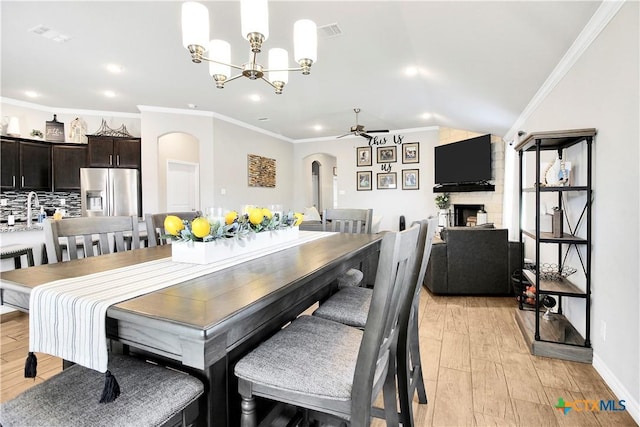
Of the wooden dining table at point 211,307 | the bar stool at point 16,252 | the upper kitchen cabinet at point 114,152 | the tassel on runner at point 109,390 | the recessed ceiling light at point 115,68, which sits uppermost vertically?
the recessed ceiling light at point 115,68

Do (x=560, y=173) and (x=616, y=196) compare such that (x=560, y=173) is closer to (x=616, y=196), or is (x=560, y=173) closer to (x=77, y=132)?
(x=616, y=196)

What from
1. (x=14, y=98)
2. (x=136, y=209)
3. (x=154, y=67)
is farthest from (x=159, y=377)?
(x=14, y=98)

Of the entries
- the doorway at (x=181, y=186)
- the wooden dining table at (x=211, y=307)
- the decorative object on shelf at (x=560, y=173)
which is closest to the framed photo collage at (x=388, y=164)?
the doorway at (x=181, y=186)

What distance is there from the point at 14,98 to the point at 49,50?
2.67 meters

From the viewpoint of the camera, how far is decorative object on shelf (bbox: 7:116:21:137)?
5.23 meters

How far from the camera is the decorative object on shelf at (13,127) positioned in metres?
5.23

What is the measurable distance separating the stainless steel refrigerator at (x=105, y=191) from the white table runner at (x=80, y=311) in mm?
5391

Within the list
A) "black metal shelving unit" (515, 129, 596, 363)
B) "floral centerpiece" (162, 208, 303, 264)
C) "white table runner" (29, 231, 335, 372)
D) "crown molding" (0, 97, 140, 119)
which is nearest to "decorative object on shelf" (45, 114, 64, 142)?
"crown molding" (0, 97, 140, 119)

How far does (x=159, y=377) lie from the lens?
1021 mm

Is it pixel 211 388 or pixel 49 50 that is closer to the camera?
pixel 211 388

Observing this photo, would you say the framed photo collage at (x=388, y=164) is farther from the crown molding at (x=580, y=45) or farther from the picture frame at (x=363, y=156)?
the crown molding at (x=580, y=45)

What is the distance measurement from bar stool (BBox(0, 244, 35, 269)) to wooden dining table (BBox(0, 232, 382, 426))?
1.97 meters

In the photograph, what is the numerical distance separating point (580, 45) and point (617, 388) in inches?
91.2

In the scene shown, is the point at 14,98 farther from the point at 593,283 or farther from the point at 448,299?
the point at 593,283
